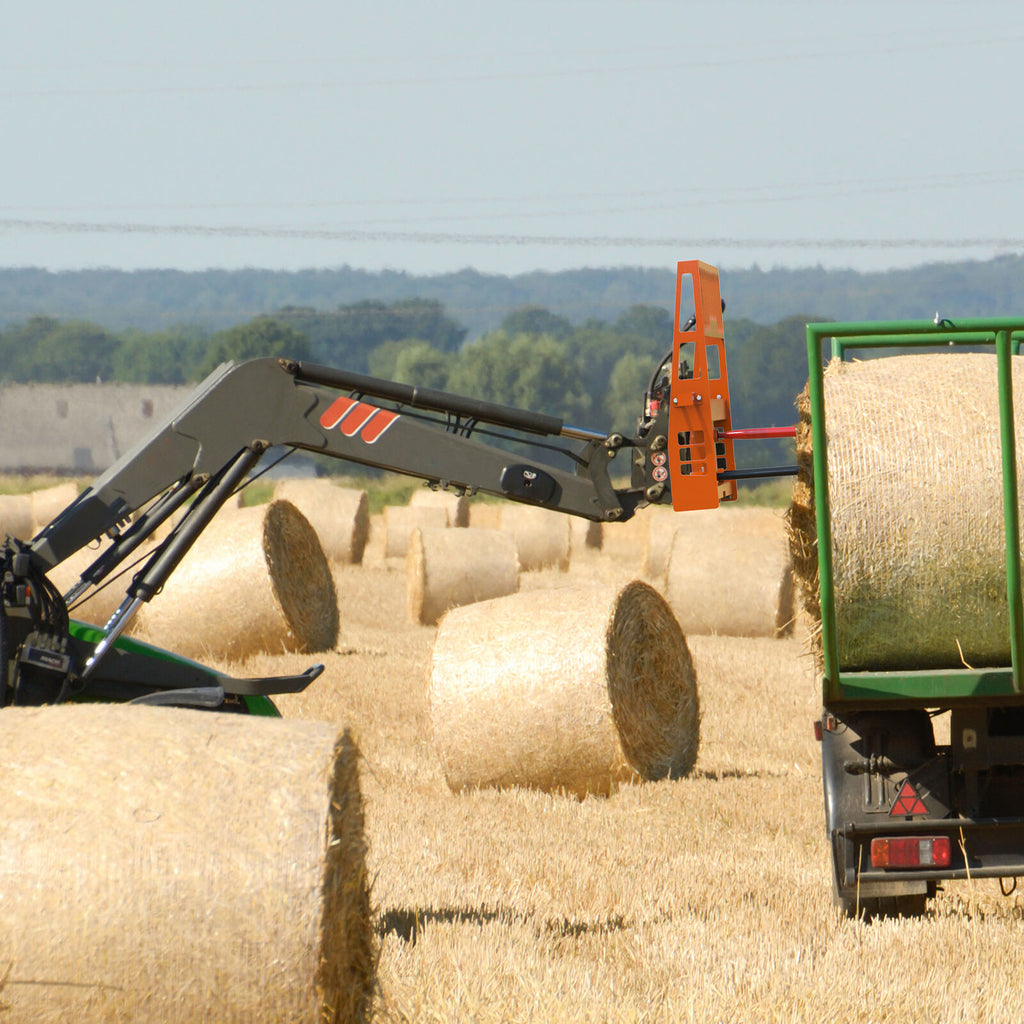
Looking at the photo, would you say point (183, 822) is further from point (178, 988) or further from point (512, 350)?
point (512, 350)

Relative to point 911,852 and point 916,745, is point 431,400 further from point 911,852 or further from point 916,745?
point 911,852

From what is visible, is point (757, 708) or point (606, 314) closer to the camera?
point (757, 708)

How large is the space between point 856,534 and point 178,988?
111 inches

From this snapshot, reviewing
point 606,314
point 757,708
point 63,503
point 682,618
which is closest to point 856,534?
point 757,708

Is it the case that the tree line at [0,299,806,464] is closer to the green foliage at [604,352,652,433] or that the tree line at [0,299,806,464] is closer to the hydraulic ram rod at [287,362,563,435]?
the green foliage at [604,352,652,433]

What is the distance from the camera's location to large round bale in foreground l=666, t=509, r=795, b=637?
18.6m

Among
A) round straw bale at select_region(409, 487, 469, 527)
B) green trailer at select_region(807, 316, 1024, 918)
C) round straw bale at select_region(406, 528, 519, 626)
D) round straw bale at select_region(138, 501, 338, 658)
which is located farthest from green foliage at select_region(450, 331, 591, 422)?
green trailer at select_region(807, 316, 1024, 918)

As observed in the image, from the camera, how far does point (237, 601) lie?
1533 cm

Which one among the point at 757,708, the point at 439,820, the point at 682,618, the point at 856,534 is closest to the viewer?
the point at 856,534

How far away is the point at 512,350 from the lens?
3927 inches

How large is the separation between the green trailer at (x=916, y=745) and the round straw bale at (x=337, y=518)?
22.5m

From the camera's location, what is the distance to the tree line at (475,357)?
86125 mm

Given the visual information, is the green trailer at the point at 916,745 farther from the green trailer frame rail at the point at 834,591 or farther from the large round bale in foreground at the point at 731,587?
the large round bale in foreground at the point at 731,587

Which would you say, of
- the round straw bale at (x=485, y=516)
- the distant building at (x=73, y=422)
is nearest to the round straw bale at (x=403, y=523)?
the round straw bale at (x=485, y=516)
